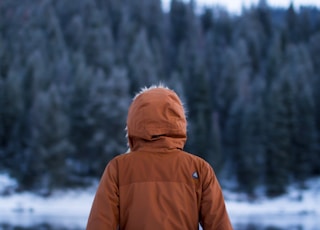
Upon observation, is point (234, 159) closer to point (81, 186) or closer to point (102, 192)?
point (81, 186)

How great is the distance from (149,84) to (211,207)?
57.0 metres

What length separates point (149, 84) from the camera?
197ft

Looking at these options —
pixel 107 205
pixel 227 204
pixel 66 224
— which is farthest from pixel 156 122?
pixel 227 204

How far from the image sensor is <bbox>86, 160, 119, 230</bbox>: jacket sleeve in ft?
10.0

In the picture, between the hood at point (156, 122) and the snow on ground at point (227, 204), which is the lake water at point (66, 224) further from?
the hood at point (156, 122)

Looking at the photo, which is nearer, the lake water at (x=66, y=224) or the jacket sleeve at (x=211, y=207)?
the jacket sleeve at (x=211, y=207)

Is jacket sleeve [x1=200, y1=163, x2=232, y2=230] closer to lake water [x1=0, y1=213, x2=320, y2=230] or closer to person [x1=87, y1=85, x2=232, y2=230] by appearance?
person [x1=87, y1=85, x2=232, y2=230]

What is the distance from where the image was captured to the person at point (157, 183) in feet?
10.1

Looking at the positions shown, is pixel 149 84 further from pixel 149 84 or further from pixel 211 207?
pixel 211 207

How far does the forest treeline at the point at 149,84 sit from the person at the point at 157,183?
44249 mm

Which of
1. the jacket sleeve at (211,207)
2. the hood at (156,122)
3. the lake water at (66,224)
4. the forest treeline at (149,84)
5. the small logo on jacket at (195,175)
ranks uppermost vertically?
the forest treeline at (149,84)

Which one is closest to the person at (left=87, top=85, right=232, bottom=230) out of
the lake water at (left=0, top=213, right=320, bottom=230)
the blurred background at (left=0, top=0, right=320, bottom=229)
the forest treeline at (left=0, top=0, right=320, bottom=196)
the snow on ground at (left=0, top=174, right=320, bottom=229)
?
the lake water at (left=0, top=213, right=320, bottom=230)

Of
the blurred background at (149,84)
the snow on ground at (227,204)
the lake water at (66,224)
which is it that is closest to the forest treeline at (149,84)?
the blurred background at (149,84)

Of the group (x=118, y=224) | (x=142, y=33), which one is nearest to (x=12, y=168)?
(x=142, y=33)
